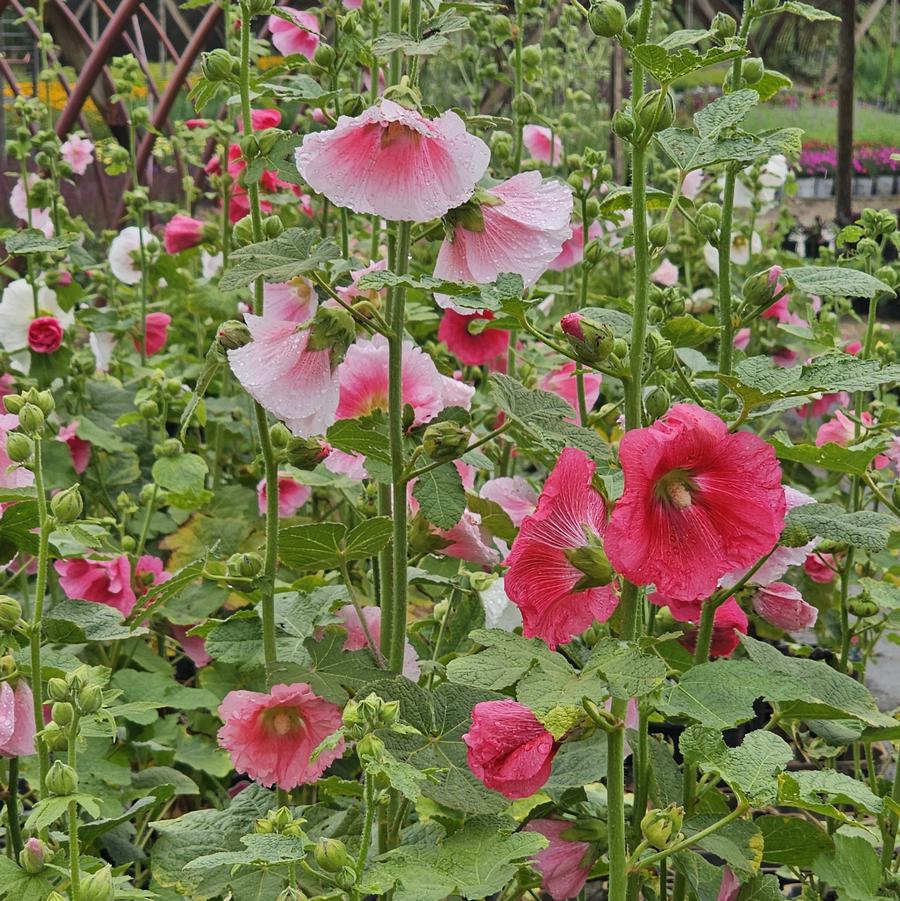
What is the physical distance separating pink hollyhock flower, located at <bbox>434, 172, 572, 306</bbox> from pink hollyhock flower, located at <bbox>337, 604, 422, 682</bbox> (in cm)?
33

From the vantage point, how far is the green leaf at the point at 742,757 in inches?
30.6

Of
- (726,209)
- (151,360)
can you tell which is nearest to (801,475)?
(151,360)

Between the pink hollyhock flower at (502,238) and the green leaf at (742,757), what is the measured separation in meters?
0.36

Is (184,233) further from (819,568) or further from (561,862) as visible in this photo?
(561,862)

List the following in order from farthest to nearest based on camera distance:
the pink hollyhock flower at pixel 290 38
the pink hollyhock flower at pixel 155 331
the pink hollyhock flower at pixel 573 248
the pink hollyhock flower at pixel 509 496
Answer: the pink hollyhock flower at pixel 155 331 → the pink hollyhock flower at pixel 573 248 → the pink hollyhock flower at pixel 290 38 → the pink hollyhock flower at pixel 509 496

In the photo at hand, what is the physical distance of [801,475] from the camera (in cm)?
268

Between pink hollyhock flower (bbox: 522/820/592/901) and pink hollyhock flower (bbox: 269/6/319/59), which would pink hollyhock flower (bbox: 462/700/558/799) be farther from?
pink hollyhock flower (bbox: 269/6/319/59)

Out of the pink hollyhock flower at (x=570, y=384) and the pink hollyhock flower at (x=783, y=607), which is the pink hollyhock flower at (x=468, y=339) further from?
the pink hollyhock flower at (x=783, y=607)

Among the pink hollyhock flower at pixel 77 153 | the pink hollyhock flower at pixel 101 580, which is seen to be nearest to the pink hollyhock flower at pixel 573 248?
the pink hollyhock flower at pixel 101 580

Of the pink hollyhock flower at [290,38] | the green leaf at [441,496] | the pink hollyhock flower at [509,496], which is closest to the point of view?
the green leaf at [441,496]

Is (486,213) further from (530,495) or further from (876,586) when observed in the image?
(876,586)

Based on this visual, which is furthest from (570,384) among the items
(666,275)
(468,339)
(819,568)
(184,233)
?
(666,275)

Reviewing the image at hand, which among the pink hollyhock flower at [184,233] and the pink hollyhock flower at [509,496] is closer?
the pink hollyhock flower at [509,496]

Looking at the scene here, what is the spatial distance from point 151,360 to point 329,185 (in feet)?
5.25
